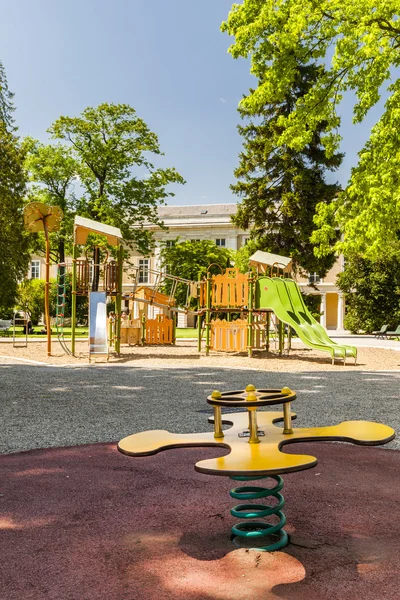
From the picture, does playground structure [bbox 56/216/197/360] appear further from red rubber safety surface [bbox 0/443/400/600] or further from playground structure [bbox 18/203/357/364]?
red rubber safety surface [bbox 0/443/400/600]

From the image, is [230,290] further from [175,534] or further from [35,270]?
[35,270]

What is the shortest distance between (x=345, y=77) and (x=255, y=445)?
597 inches

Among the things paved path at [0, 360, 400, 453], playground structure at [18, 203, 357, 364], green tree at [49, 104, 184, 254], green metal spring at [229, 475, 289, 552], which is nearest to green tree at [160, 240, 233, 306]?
green tree at [49, 104, 184, 254]

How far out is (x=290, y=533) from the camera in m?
3.19

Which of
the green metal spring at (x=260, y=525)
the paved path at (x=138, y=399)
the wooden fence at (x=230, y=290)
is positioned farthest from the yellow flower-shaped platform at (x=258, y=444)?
the wooden fence at (x=230, y=290)

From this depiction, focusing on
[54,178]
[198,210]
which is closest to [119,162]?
[54,178]

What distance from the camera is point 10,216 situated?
99.5 feet

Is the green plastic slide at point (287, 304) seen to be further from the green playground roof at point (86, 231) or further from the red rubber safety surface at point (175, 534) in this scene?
the red rubber safety surface at point (175, 534)

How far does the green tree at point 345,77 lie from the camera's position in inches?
531

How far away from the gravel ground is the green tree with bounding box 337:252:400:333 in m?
24.5

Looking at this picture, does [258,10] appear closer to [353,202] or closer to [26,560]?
[353,202]

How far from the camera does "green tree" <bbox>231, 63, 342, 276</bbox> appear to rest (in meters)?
34.3

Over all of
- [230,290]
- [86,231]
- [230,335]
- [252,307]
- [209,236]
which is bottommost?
[230,335]

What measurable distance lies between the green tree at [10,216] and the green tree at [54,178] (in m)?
5.44
